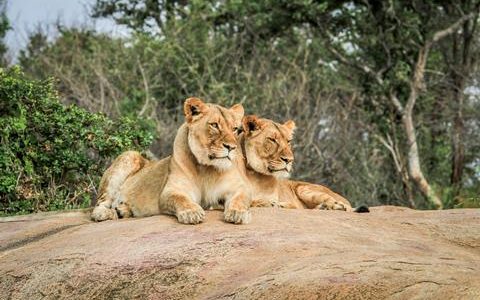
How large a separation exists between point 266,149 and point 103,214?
5.00ft

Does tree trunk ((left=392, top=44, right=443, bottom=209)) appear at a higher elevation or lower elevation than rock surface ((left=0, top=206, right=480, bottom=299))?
higher

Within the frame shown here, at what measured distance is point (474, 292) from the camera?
4102mm

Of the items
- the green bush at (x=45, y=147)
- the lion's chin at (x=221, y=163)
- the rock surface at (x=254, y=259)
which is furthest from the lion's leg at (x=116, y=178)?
the green bush at (x=45, y=147)

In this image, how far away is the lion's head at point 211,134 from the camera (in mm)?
6438

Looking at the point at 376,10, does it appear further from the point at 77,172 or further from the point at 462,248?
the point at 462,248

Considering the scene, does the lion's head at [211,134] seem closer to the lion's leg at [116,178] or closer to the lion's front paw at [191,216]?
the lion's front paw at [191,216]

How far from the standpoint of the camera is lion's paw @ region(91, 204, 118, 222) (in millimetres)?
7211

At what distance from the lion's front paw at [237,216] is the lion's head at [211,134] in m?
0.51

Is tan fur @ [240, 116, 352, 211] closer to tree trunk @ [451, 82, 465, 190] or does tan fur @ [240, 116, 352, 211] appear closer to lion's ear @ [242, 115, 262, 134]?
lion's ear @ [242, 115, 262, 134]

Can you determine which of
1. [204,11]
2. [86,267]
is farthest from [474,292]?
Answer: [204,11]

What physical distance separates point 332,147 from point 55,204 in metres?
9.00

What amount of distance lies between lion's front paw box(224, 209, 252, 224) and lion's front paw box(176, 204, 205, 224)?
0.18m

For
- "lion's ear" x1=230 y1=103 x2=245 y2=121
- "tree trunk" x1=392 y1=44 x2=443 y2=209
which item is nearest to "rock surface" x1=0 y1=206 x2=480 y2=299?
"lion's ear" x1=230 y1=103 x2=245 y2=121

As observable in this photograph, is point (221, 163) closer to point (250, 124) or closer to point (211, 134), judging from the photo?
point (211, 134)
